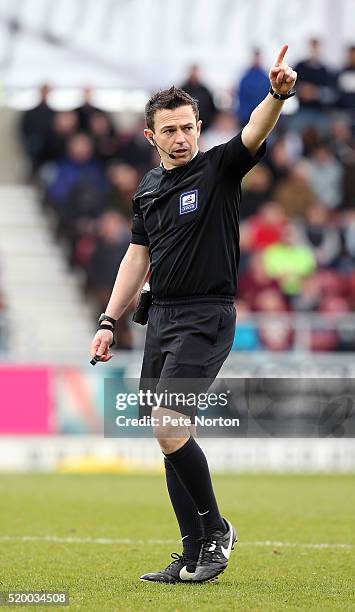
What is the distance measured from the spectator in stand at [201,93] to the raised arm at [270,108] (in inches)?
493

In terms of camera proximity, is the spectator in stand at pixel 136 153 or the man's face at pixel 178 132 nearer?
the man's face at pixel 178 132

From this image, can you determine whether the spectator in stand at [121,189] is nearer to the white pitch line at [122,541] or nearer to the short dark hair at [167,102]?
the white pitch line at [122,541]

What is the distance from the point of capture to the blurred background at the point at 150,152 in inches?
705

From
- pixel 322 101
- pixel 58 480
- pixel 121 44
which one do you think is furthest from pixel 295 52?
pixel 58 480

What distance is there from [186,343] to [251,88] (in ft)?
42.5

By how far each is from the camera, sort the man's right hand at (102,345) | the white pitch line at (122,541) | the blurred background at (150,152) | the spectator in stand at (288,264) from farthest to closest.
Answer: the spectator in stand at (288,264), the blurred background at (150,152), the white pitch line at (122,541), the man's right hand at (102,345)

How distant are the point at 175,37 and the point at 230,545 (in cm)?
1385

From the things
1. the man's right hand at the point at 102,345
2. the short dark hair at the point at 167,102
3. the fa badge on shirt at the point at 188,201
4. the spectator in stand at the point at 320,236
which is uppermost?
the short dark hair at the point at 167,102

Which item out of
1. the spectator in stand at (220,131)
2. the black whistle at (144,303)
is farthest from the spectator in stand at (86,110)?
the black whistle at (144,303)

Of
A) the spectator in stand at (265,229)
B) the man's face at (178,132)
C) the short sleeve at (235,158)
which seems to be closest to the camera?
the short sleeve at (235,158)

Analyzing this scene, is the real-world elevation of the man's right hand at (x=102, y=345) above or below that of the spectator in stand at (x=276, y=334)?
above

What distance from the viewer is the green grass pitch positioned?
6.24m

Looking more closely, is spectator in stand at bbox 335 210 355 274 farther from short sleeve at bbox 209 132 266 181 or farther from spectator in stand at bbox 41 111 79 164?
short sleeve at bbox 209 132 266 181

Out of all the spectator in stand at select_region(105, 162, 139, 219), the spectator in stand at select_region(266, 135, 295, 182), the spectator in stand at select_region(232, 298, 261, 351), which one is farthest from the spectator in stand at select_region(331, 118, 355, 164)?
the spectator in stand at select_region(232, 298, 261, 351)
